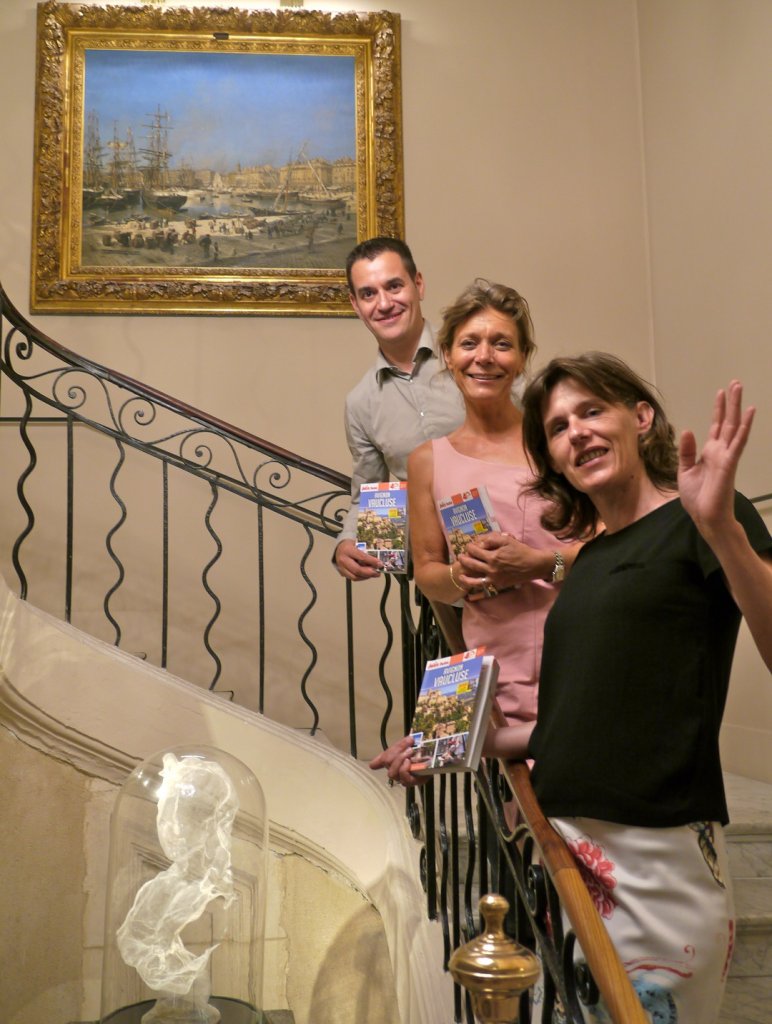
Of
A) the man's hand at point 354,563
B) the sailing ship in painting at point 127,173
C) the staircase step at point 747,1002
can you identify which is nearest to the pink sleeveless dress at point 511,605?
the man's hand at point 354,563

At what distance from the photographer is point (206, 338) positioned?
630 centimetres

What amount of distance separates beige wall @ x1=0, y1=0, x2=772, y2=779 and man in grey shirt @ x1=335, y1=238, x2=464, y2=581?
10.0 ft

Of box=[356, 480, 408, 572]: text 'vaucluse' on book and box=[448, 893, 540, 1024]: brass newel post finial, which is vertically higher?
box=[356, 480, 408, 572]: text 'vaucluse' on book

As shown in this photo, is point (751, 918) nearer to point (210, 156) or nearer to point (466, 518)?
point (466, 518)

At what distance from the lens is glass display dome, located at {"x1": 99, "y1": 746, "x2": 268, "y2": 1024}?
2574mm

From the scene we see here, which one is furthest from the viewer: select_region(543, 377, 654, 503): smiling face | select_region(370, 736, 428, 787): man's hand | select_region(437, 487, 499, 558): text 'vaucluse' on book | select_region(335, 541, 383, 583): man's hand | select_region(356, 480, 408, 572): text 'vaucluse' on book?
select_region(335, 541, 383, 583): man's hand

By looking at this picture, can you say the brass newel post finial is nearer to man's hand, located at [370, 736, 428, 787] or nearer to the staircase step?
man's hand, located at [370, 736, 428, 787]

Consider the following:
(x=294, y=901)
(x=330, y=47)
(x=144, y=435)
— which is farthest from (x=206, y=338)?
(x=294, y=901)

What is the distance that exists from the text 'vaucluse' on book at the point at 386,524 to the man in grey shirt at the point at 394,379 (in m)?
0.26

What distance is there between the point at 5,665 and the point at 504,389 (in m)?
2.03

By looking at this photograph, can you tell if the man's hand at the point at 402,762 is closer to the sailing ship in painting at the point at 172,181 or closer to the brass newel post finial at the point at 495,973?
the brass newel post finial at the point at 495,973

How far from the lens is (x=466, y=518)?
2.20 meters

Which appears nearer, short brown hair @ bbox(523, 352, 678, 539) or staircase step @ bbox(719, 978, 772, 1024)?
short brown hair @ bbox(523, 352, 678, 539)

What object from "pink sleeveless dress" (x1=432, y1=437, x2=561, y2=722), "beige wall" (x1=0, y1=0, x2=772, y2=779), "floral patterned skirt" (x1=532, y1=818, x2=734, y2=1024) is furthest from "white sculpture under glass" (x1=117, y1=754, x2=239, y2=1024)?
"beige wall" (x1=0, y1=0, x2=772, y2=779)
